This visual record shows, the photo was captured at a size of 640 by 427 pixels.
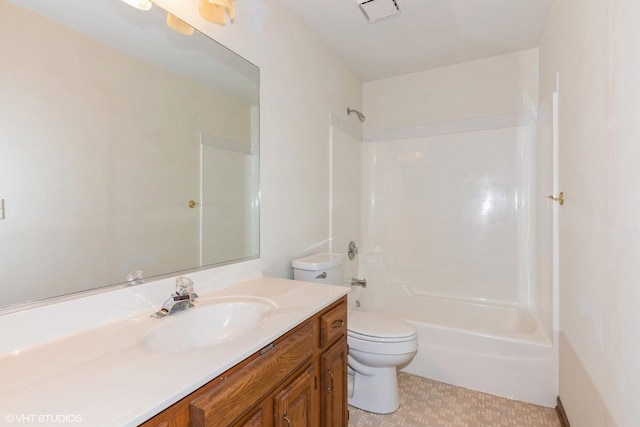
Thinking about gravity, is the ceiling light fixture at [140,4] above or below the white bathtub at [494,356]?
above

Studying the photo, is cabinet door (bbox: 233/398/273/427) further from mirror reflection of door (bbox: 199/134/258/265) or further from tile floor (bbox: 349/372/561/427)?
tile floor (bbox: 349/372/561/427)

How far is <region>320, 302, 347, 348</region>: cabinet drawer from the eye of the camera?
3.84 ft

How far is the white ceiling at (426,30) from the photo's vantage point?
73.2 inches

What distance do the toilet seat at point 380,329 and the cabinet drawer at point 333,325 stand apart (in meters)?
0.42

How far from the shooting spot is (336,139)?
248 cm

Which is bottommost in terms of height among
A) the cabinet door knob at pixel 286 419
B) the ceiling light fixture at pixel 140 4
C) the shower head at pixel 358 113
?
the cabinet door knob at pixel 286 419

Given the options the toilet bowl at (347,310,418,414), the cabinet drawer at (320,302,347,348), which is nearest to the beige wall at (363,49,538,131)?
the toilet bowl at (347,310,418,414)

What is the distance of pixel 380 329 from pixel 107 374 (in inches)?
54.8

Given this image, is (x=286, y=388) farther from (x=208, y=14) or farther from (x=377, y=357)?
(x=208, y=14)

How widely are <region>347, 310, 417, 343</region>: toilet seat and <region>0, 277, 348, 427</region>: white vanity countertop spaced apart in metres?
0.88

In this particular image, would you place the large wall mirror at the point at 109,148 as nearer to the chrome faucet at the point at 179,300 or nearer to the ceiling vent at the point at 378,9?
the chrome faucet at the point at 179,300

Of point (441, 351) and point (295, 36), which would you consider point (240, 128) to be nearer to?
point (295, 36)

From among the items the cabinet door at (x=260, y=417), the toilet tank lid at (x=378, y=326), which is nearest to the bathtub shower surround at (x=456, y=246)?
the toilet tank lid at (x=378, y=326)

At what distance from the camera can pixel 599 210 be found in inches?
45.0
